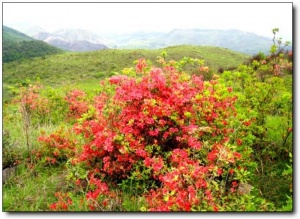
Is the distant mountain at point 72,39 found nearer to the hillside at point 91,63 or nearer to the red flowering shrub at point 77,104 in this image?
the hillside at point 91,63

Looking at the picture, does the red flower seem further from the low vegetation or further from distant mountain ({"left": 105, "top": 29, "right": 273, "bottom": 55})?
distant mountain ({"left": 105, "top": 29, "right": 273, "bottom": 55})

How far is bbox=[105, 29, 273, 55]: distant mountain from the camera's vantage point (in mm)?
5898

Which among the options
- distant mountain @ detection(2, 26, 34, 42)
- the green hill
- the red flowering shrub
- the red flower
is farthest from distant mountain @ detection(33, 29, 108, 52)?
the red flower

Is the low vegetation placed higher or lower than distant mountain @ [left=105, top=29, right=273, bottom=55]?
lower

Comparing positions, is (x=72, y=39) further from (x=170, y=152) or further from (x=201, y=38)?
(x=170, y=152)

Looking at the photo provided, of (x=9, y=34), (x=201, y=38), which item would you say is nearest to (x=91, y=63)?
(x=9, y=34)

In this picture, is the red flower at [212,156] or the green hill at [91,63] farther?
the green hill at [91,63]

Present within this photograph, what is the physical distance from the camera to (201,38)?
608 centimetres

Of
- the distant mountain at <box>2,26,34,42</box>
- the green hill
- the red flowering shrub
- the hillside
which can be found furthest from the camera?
the hillside

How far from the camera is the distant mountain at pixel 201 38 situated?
5898 mm

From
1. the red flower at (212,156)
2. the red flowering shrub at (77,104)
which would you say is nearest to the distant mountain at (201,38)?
the red flowering shrub at (77,104)

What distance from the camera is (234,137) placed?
15.6 feet

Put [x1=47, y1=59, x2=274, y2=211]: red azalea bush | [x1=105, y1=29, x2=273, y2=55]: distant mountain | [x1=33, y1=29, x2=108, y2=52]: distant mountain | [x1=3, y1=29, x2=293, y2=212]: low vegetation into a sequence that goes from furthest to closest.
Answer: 1. [x1=33, y1=29, x2=108, y2=52]: distant mountain
2. [x1=105, y1=29, x2=273, y2=55]: distant mountain
3. [x1=47, y1=59, x2=274, y2=211]: red azalea bush
4. [x1=3, y1=29, x2=293, y2=212]: low vegetation

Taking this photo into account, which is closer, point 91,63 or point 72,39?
point 72,39
